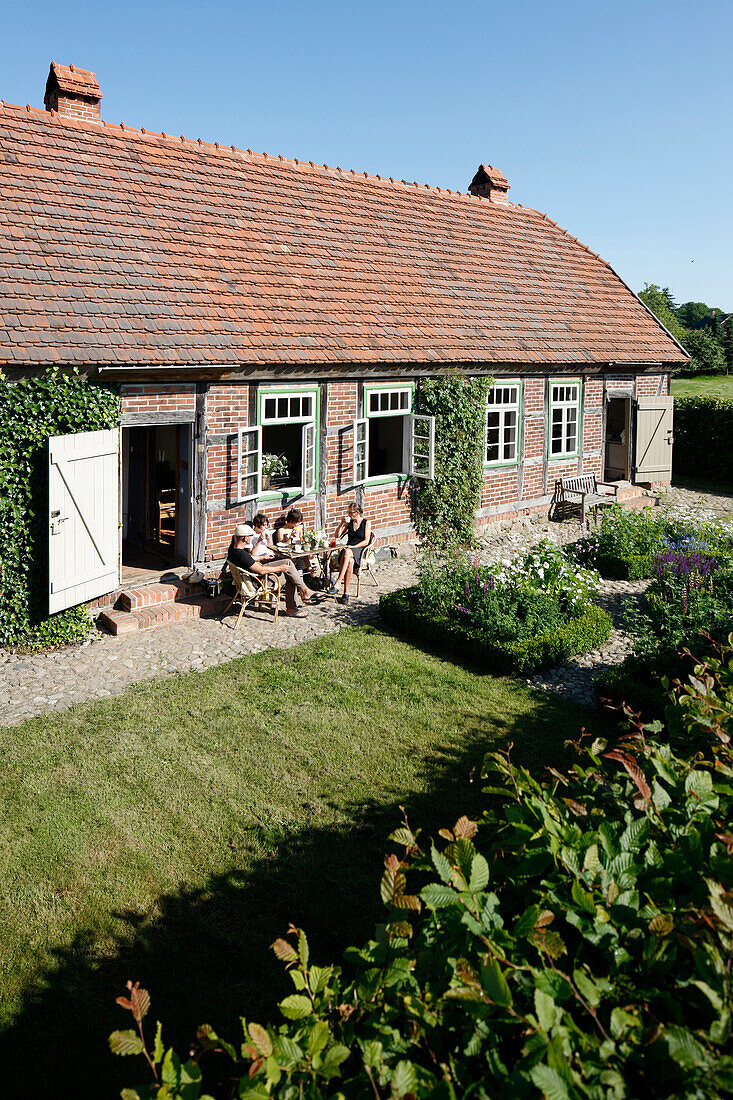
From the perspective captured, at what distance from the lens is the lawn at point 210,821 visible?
14.8ft

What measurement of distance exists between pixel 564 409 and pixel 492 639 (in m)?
9.53

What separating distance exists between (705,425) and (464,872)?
22.0 metres

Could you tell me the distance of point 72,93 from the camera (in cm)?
1273

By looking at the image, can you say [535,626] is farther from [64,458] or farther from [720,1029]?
[720,1029]

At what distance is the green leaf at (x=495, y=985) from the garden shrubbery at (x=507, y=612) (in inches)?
273

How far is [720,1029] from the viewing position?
1.95 meters

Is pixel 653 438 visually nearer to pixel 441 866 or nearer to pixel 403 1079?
pixel 441 866

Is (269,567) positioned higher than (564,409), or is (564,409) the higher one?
(564,409)

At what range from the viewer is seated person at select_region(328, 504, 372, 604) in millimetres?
11797

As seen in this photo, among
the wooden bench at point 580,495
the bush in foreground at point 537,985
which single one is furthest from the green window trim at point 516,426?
the bush in foreground at point 537,985

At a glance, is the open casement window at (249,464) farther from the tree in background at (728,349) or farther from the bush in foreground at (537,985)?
the tree in background at (728,349)

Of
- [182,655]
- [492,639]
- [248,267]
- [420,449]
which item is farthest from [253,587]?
[248,267]

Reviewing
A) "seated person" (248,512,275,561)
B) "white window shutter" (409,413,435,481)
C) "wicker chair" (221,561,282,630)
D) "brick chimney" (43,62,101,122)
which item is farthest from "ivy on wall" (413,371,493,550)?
"brick chimney" (43,62,101,122)

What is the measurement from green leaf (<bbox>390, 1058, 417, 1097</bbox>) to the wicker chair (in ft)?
28.6
